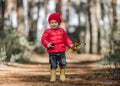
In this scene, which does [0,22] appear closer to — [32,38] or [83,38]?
[32,38]

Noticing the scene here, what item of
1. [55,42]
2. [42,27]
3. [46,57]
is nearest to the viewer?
[55,42]

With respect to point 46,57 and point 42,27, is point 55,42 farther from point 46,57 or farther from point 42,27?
point 42,27

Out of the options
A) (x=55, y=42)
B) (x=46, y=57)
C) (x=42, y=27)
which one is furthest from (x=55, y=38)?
(x=42, y=27)

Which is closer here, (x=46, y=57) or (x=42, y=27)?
(x=46, y=57)

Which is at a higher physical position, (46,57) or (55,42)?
(55,42)

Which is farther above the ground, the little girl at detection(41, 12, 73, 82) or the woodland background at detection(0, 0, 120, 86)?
the little girl at detection(41, 12, 73, 82)

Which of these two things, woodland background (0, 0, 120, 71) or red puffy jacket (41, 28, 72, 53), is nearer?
red puffy jacket (41, 28, 72, 53)

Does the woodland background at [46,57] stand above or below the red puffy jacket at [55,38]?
below

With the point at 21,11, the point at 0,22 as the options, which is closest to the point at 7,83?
the point at 0,22

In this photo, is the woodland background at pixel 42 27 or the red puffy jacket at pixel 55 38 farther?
the woodland background at pixel 42 27

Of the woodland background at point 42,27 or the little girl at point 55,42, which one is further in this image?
the woodland background at point 42,27

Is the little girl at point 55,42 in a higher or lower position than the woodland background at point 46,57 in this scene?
higher

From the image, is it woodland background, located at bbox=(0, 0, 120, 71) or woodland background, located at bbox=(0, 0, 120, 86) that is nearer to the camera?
woodland background, located at bbox=(0, 0, 120, 86)

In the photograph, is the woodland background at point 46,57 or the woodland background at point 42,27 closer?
the woodland background at point 46,57
